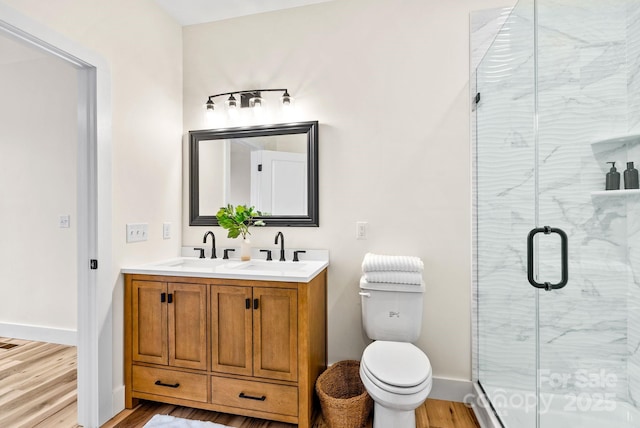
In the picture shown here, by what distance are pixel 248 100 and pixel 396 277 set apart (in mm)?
1613

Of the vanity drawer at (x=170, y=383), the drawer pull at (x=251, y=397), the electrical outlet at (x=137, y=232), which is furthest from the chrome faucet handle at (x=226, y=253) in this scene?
the drawer pull at (x=251, y=397)

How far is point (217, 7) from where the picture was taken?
237 cm

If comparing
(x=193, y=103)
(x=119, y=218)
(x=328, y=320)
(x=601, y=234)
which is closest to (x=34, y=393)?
(x=119, y=218)

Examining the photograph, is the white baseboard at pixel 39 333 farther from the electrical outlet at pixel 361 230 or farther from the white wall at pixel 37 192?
the electrical outlet at pixel 361 230

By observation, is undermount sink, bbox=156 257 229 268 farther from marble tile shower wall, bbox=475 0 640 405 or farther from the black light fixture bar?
marble tile shower wall, bbox=475 0 640 405

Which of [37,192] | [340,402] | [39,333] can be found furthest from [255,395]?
[37,192]

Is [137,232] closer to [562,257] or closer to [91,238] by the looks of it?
[91,238]

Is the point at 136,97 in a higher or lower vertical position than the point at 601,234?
higher

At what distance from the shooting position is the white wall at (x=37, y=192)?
117 inches

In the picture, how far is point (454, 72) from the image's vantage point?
2129 millimetres

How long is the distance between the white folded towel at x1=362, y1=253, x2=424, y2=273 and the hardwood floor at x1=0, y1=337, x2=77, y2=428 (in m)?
1.87

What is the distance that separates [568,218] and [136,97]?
2456 millimetres

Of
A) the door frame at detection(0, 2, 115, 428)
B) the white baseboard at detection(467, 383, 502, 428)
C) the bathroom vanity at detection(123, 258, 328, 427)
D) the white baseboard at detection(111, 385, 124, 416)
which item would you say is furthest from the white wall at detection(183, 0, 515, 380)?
the white baseboard at detection(111, 385, 124, 416)

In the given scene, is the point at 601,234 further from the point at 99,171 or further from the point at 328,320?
the point at 99,171
